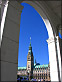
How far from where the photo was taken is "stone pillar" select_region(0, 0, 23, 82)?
279 cm

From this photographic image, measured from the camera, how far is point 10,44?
3.11 metres

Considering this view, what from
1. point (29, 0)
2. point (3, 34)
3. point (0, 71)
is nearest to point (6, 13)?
point (3, 34)

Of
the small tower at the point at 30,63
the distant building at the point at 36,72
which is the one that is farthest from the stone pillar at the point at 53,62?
the small tower at the point at 30,63

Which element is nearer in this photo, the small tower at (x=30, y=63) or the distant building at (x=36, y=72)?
the distant building at (x=36, y=72)

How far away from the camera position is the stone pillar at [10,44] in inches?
110

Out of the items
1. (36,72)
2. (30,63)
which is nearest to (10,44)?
(36,72)

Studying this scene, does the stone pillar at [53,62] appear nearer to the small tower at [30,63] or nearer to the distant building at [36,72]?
the distant building at [36,72]

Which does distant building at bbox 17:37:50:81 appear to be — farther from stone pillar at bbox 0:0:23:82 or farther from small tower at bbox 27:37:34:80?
stone pillar at bbox 0:0:23:82

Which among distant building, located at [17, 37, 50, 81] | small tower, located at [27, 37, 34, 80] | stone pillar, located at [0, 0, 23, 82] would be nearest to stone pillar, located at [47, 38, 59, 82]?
stone pillar, located at [0, 0, 23, 82]

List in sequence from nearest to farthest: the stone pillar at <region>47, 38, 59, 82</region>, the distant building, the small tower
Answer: the stone pillar at <region>47, 38, 59, 82</region> < the distant building < the small tower

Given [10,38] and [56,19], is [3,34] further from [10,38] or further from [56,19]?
[56,19]

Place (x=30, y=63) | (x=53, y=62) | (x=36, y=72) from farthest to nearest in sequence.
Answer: (x=30, y=63) < (x=36, y=72) < (x=53, y=62)

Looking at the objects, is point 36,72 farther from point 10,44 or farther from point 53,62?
point 10,44

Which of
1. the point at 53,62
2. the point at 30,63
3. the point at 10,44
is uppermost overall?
the point at 10,44
